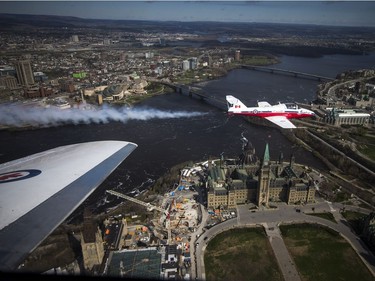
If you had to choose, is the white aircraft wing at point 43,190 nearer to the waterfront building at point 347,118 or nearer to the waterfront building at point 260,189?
the waterfront building at point 260,189

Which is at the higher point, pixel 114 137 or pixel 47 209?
pixel 47 209

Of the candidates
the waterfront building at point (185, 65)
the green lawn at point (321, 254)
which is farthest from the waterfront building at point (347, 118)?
the waterfront building at point (185, 65)

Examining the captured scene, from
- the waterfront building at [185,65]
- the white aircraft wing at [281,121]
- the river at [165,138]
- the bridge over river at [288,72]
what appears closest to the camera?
the white aircraft wing at [281,121]

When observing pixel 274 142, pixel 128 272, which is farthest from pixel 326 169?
pixel 128 272

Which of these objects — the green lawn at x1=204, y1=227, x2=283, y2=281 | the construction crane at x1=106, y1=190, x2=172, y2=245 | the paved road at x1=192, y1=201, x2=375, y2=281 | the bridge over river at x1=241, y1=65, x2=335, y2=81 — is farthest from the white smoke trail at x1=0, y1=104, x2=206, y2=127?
the bridge over river at x1=241, y1=65, x2=335, y2=81

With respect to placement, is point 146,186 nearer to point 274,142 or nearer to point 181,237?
point 181,237
